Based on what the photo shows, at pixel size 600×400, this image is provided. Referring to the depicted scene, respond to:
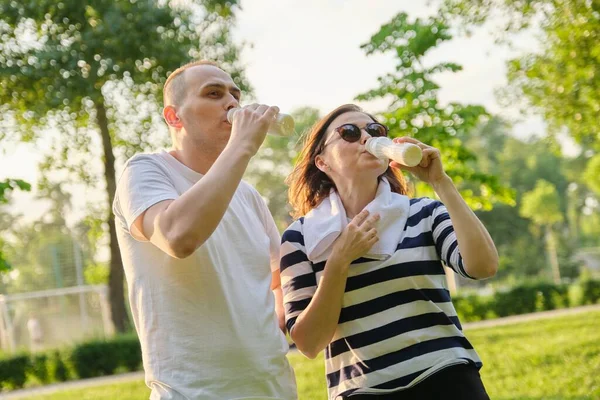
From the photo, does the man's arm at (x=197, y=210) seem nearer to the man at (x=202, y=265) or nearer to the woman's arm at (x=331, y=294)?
the man at (x=202, y=265)

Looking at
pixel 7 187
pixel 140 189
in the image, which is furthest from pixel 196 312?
pixel 7 187

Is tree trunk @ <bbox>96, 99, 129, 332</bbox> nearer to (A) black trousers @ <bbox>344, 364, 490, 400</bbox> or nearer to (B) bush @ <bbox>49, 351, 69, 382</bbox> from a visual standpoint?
(B) bush @ <bbox>49, 351, 69, 382</bbox>

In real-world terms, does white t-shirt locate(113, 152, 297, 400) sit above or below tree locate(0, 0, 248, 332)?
below

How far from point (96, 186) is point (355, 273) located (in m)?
16.6

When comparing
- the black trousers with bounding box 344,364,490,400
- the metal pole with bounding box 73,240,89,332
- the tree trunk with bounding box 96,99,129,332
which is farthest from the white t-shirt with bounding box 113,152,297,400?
the metal pole with bounding box 73,240,89,332

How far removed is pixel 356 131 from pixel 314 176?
0.32m

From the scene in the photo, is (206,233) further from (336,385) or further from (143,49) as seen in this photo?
(143,49)

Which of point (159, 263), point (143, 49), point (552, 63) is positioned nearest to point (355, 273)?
point (159, 263)

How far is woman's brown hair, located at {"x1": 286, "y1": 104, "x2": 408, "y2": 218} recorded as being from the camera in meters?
2.77

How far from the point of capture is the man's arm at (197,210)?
1880 millimetres

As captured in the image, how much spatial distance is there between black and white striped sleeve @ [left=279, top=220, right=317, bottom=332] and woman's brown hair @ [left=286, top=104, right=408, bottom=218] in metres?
0.26

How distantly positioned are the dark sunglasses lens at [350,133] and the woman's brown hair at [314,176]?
Result: 0.13 m

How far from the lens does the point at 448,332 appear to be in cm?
236

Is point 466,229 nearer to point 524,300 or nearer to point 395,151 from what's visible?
point 395,151
